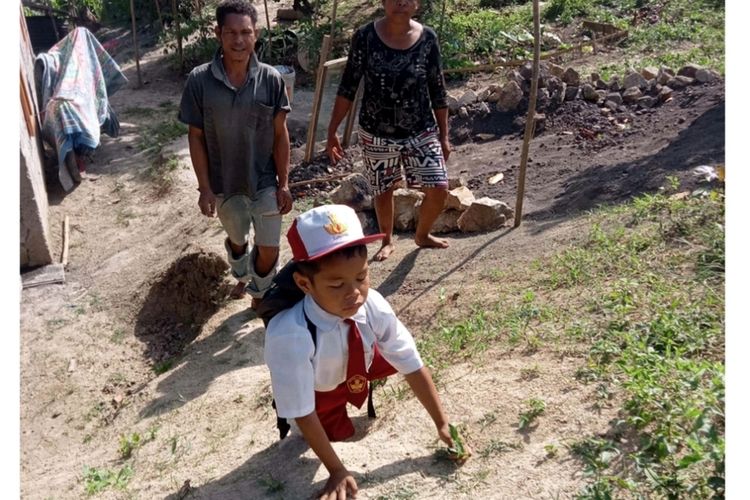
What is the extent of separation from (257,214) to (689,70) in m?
5.42

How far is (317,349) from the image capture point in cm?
287

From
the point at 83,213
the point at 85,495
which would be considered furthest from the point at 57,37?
the point at 85,495

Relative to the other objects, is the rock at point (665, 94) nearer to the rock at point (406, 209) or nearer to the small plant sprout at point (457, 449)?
the rock at point (406, 209)

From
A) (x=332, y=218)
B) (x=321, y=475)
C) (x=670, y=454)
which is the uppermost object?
(x=332, y=218)

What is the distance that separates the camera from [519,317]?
157 inches

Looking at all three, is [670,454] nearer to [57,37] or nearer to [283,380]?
[283,380]

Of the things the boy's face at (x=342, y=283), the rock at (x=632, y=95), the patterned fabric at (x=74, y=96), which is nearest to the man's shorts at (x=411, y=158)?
the boy's face at (x=342, y=283)

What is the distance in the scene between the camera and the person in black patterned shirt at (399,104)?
482 centimetres

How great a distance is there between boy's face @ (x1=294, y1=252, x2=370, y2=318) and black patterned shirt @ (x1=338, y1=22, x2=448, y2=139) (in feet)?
7.73

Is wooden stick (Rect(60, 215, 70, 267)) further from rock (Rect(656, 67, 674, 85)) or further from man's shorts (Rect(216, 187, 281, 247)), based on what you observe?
rock (Rect(656, 67, 674, 85))

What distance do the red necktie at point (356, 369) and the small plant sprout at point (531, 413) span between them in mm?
624

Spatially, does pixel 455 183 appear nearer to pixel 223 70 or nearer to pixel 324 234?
pixel 223 70

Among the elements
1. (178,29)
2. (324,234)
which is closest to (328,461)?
(324,234)

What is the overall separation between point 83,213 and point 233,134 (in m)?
4.01
